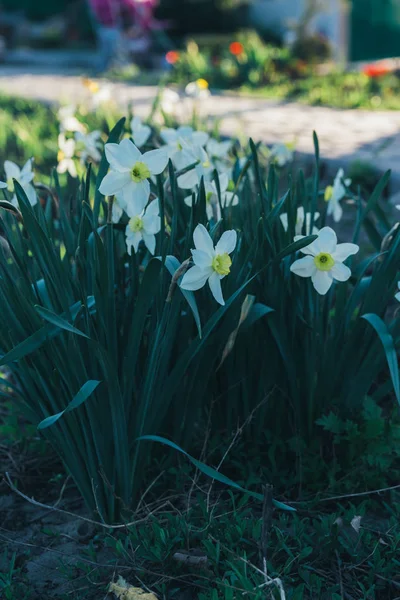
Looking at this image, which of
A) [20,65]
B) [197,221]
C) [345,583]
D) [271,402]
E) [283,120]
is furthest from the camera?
[20,65]

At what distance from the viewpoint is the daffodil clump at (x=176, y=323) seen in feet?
4.98

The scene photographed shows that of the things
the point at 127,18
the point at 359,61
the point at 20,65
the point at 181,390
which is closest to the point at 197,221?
the point at 181,390

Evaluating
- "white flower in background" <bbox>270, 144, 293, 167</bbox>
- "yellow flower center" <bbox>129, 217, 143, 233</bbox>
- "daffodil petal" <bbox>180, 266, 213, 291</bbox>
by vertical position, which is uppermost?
"yellow flower center" <bbox>129, 217, 143, 233</bbox>

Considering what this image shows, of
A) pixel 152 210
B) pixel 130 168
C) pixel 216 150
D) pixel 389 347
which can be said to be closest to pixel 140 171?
pixel 130 168

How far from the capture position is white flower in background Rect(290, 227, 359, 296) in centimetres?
162

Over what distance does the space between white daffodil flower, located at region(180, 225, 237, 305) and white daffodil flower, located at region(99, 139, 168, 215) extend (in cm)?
17

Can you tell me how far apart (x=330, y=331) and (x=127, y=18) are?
12.0 metres

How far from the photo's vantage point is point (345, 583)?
1507 millimetres

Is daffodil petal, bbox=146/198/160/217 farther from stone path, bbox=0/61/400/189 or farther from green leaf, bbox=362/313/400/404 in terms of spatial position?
stone path, bbox=0/61/400/189

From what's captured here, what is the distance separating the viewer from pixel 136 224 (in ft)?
5.36

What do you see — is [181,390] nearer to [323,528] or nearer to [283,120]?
[323,528]

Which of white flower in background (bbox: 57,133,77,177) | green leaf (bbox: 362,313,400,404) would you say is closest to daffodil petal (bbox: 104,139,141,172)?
green leaf (bbox: 362,313,400,404)

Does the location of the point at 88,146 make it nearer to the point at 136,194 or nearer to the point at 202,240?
the point at 136,194

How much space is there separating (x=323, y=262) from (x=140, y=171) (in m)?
0.44
